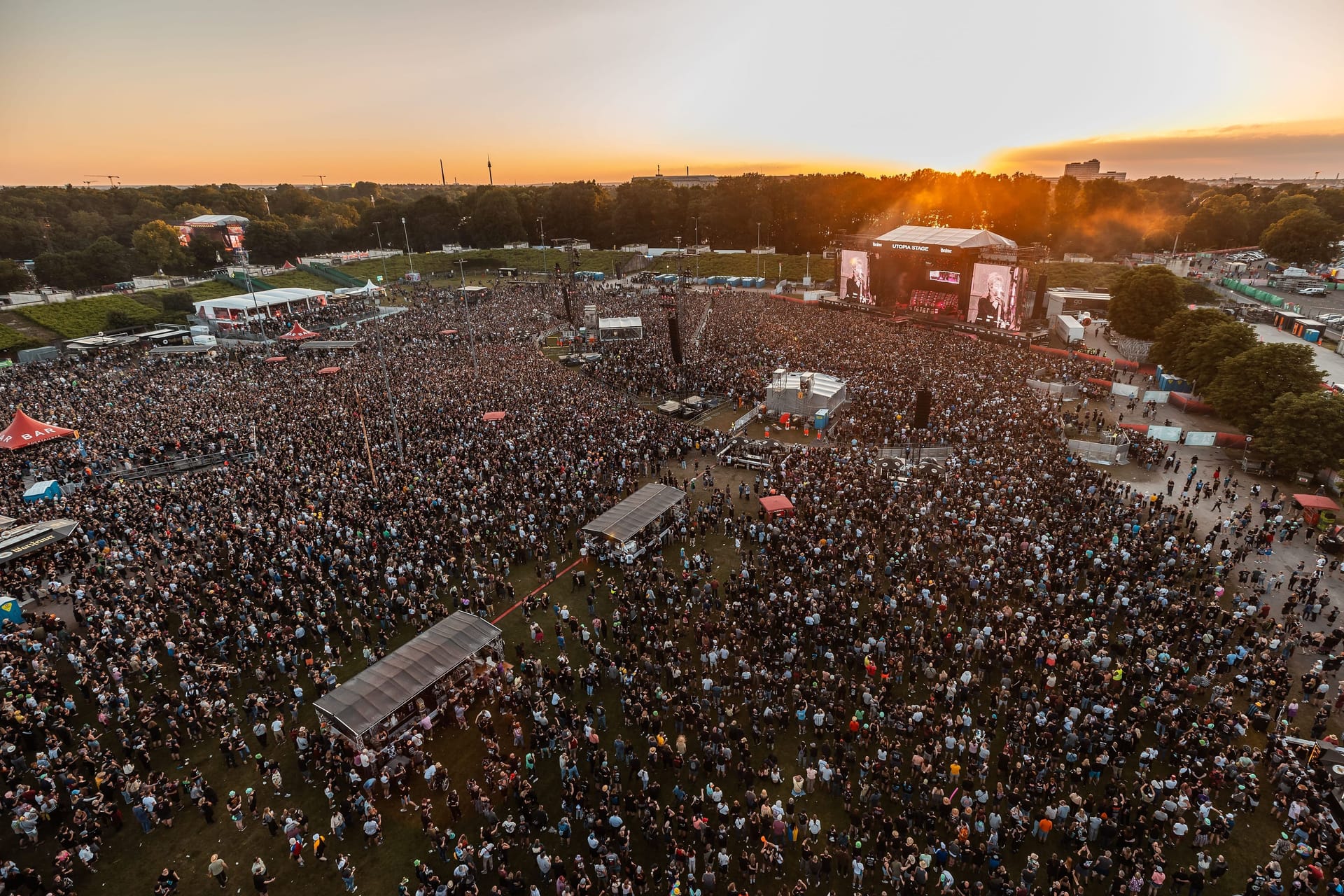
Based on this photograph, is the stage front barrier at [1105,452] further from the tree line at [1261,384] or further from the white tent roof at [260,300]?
the white tent roof at [260,300]

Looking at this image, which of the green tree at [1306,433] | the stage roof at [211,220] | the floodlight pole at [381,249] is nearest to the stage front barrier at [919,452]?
the green tree at [1306,433]

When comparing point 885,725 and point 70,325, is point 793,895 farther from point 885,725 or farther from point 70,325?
point 70,325

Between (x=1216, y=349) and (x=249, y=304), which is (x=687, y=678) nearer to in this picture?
(x=1216, y=349)

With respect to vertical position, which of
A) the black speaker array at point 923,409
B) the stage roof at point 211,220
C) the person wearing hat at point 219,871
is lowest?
the person wearing hat at point 219,871

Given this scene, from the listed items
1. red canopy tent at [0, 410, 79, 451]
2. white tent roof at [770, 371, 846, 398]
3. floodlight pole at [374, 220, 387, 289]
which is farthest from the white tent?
white tent roof at [770, 371, 846, 398]

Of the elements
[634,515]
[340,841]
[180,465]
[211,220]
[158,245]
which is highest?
[211,220]

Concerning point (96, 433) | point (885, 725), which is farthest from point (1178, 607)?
point (96, 433)

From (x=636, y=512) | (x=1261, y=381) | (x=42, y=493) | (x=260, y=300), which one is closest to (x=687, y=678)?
(x=636, y=512)
